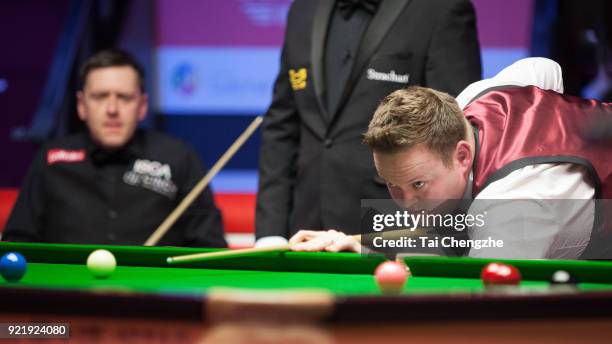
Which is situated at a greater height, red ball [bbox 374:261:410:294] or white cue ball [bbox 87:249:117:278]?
red ball [bbox 374:261:410:294]

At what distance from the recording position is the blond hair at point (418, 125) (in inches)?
93.7

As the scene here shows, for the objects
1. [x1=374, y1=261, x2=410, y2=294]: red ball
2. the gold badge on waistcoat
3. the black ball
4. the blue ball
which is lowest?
the black ball

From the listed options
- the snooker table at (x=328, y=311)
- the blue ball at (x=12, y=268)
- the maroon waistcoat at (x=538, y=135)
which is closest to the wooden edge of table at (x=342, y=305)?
the snooker table at (x=328, y=311)

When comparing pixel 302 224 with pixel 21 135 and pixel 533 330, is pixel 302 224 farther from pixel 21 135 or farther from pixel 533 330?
pixel 21 135

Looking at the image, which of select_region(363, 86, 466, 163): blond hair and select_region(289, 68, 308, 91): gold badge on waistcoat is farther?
select_region(289, 68, 308, 91): gold badge on waistcoat

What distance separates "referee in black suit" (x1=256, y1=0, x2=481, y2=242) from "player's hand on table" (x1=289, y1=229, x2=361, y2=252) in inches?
24.1

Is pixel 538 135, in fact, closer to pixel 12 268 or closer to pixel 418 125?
pixel 418 125

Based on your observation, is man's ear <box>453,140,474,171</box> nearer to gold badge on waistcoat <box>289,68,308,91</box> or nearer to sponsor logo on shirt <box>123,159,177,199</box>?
gold badge on waistcoat <box>289,68,308,91</box>

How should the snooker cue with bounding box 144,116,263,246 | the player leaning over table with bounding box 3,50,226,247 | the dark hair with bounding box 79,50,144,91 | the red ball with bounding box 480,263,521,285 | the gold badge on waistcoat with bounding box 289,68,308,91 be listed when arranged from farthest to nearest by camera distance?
the dark hair with bounding box 79,50,144,91 < the player leaning over table with bounding box 3,50,226,247 < the snooker cue with bounding box 144,116,263,246 < the gold badge on waistcoat with bounding box 289,68,308,91 < the red ball with bounding box 480,263,521,285

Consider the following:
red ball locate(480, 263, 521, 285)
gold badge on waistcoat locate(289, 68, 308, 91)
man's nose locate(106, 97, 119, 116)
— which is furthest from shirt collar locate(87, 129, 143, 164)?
red ball locate(480, 263, 521, 285)

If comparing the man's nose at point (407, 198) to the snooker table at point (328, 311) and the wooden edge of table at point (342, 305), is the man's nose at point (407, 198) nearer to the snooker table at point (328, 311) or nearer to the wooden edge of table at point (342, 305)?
the snooker table at point (328, 311)

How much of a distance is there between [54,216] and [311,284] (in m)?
2.07

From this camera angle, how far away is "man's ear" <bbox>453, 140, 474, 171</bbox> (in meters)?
2.44

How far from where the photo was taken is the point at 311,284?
2.01 m
